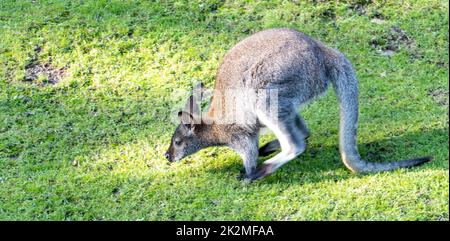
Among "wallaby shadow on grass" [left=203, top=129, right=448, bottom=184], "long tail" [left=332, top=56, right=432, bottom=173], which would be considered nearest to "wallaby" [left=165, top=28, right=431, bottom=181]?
"long tail" [left=332, top=56, right=432, bottom=173]

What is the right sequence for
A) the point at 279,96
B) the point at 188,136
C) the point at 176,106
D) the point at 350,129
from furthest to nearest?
1. the point at 176,106
2. the point at 188,136
3. the point at 350,129
4. the point at 279,96

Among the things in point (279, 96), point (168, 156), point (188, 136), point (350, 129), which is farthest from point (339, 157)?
point (168, 156)

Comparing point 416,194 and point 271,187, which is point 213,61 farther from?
point 416,194

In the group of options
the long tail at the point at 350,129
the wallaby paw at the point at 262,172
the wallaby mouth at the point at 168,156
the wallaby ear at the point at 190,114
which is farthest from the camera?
the wallaby mouth at the point at 168,156

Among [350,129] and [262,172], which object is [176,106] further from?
[350,129]

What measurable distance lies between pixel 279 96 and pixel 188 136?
0.91 metres

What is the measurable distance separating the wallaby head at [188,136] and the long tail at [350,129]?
115 cm

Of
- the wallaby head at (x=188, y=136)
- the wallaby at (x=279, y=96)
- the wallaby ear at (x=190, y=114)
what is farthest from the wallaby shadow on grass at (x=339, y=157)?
the wallaby ear at (x=190, y=114)

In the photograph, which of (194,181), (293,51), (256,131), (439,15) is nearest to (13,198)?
(194,181)

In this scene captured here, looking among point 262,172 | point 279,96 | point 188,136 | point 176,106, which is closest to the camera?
point 279,96

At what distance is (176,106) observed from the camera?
22.9 feet

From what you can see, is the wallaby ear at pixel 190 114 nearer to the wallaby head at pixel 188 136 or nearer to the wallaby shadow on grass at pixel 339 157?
the wallaby head at pixel 188 136

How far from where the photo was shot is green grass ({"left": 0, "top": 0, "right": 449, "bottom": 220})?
5.68 metres

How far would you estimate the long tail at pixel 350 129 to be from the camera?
229 inches
